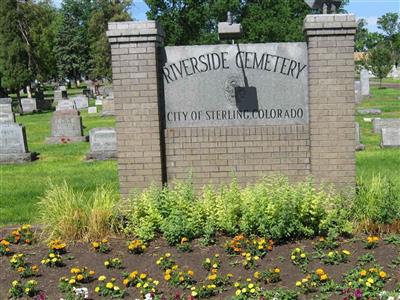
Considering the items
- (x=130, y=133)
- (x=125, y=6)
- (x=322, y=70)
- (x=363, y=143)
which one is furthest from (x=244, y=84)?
(x=125, y=6)

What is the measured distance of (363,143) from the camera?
14.4 meters

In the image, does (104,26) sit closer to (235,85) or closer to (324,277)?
(235,85)

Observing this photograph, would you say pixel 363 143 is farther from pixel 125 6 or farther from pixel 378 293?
pixel 125 6

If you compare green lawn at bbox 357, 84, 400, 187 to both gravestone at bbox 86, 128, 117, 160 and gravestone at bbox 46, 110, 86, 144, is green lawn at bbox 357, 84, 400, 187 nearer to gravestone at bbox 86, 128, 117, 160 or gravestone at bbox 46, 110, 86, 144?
gravestone at bbox 86, 128, 117, 160

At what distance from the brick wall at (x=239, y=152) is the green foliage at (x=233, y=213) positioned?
1002mm

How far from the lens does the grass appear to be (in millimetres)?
8812

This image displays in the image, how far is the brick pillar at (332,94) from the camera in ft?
23.9

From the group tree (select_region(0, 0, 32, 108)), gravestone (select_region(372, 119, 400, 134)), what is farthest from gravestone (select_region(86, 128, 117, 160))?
tree (select_region(0, 0, 32, 108))

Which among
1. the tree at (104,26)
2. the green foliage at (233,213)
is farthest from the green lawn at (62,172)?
the tree at (104,26)

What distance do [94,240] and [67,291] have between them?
4.35ft

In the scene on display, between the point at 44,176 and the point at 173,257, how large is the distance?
22.7 ft

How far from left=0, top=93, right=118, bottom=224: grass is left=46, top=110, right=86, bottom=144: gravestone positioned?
52cm

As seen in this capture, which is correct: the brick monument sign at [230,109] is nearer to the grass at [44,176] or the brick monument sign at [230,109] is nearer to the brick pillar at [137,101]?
the brick pillar at [137,101]

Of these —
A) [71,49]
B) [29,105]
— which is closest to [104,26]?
[29,105]
